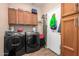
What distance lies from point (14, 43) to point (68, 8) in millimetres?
867

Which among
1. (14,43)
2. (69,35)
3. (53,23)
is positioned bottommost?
(14,43)

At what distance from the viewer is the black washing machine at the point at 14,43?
1334 millimetres

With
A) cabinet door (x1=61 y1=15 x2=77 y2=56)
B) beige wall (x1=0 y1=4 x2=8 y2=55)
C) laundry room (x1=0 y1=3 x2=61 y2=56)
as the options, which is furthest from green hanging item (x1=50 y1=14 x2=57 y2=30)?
beige wall (x1=0 y1=4 x2=8 y2=55)

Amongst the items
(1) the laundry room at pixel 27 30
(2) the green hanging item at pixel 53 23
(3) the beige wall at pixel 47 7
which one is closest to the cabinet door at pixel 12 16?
(1) the laundry room at pixel 27 30

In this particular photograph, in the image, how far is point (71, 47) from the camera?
130 centimetres

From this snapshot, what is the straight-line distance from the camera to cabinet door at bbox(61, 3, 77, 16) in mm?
1210

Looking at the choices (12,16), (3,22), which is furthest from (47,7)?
(3,22)

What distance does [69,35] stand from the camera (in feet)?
4.27

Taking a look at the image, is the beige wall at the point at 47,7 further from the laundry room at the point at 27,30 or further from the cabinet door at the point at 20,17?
the cabinet door at the point at 20,17

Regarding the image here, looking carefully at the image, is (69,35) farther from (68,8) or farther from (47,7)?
(47,7)

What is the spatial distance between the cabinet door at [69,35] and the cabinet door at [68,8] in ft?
0.21

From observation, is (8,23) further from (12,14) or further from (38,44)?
(38,44)

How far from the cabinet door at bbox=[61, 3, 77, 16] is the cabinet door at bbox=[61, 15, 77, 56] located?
0.06m

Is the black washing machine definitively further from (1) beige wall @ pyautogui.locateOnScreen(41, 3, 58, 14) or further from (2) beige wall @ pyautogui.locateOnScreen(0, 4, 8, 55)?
(1) beige wall @ pyautogui.locateOnScreen(41, 3, 58, 14)
